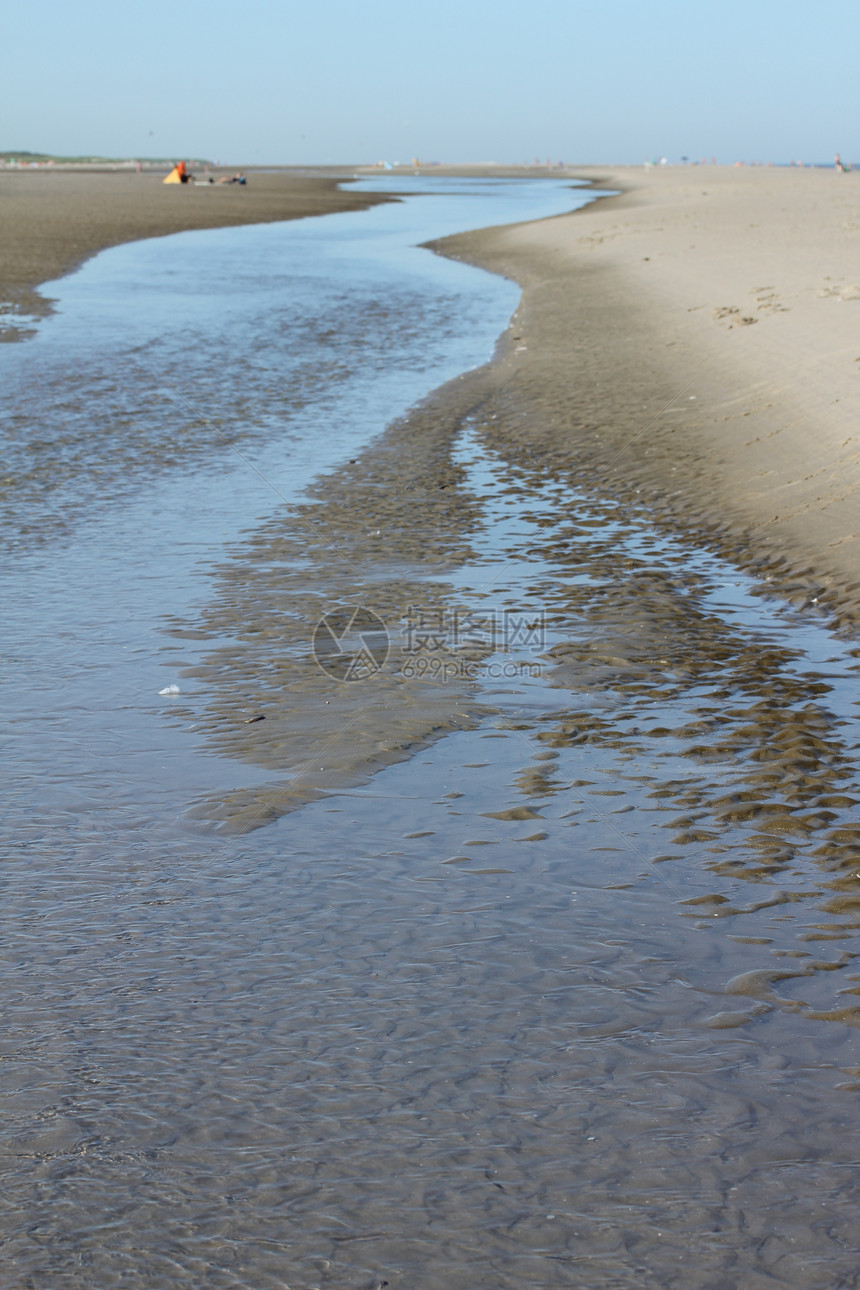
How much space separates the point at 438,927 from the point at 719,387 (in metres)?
10.0


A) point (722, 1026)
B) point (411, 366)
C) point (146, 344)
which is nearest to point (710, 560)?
point (722, 1026)

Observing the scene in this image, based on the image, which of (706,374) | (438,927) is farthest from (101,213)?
(438,927)

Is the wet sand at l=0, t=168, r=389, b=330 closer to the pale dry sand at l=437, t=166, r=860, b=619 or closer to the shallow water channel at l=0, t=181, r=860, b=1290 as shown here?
the pale dry sand at l=437, t=166, r=860, b=619

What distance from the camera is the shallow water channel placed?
9.94 feet

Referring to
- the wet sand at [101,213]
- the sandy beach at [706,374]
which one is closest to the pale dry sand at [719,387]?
the sandy beach at [706,374]

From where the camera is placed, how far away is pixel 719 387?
43.0ft

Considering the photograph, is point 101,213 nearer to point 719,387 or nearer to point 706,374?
point 706,374

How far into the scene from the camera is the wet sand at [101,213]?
2744 cm

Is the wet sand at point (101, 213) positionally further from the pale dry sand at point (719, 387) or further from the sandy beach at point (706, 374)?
the pale dry sand at point (719, 387)

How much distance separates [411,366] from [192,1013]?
14561mm

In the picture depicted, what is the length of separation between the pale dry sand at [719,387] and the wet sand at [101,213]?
30.9ft

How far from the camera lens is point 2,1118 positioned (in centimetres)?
335

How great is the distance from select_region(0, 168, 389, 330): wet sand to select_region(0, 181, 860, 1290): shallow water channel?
46.2 feet

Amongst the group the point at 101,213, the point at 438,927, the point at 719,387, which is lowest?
the point at 438,927
